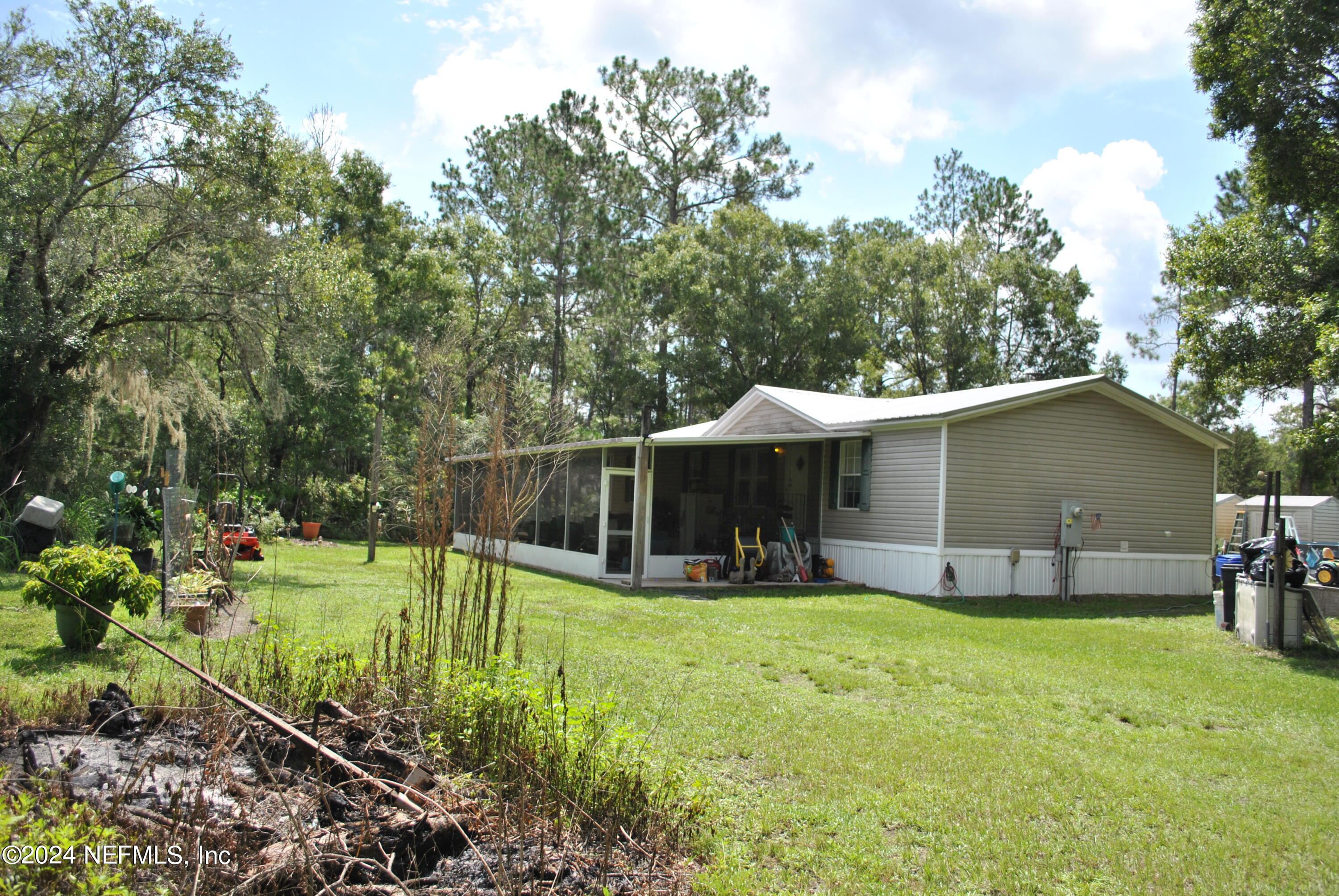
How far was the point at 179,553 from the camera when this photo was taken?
767cm

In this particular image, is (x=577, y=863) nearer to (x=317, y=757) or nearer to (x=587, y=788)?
(x=587, y=788)

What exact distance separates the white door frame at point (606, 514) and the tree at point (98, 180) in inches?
266

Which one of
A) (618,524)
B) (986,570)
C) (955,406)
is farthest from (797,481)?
(986,570)

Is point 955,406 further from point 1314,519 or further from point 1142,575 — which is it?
point 1314,519

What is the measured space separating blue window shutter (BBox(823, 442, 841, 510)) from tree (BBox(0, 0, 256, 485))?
10.8 metres

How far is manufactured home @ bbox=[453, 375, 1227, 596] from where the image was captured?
515 inches

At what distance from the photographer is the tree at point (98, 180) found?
11.7 meters

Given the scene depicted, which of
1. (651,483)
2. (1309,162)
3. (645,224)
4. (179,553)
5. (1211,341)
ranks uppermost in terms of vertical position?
(645,224)

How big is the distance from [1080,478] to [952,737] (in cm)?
1036

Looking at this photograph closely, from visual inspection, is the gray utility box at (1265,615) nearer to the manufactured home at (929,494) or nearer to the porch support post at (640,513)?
the manufactured home at (929,494)

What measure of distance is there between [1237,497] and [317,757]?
144ft

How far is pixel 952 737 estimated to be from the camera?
516 centimetres

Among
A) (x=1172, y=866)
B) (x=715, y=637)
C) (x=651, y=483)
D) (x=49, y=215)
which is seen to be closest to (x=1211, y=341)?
(x=651, y=483)

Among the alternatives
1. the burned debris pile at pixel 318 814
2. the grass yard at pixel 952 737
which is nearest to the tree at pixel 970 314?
the grass yard at pixel 952 737
